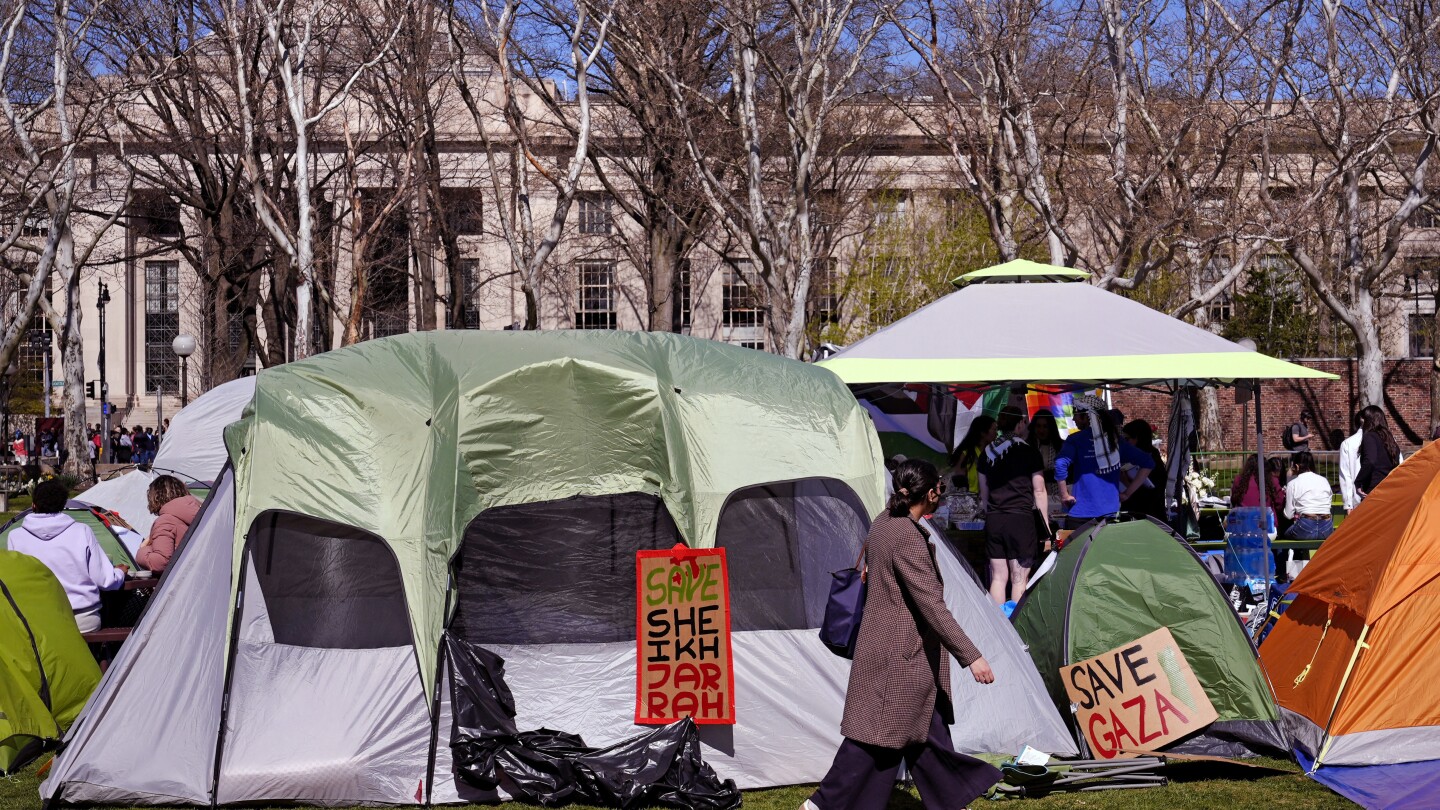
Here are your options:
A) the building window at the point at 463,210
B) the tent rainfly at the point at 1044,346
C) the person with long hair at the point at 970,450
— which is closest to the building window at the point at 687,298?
the building window at the point at 463,210

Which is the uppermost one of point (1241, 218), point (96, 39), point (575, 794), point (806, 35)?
point (96, 39)

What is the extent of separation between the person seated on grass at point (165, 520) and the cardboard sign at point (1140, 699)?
6.17 m

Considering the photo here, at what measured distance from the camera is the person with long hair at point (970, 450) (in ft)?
38.0

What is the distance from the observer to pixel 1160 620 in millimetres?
7664

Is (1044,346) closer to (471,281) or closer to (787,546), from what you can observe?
(787,546)

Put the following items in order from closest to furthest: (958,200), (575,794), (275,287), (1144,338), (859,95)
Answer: (575,794) < (1144,338) < (859,95) < (275,287) < (958,200)

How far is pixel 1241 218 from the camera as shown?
21703 mm

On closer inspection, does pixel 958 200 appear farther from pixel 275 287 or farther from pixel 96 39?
pixel 96 39

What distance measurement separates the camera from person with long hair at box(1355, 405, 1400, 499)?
12.5 meters

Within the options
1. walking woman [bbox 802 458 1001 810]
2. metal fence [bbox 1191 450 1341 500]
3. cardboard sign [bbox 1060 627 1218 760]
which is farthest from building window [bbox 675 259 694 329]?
walking woman [bbox 802 458 1001 810]

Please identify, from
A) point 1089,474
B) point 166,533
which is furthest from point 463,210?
point 1089,474

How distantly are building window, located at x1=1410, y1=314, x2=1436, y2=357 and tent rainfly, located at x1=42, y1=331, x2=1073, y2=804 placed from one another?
41.7 m

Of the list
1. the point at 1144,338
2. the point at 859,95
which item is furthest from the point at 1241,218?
the point at 1144,338

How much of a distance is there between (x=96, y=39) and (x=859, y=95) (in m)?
14.2
